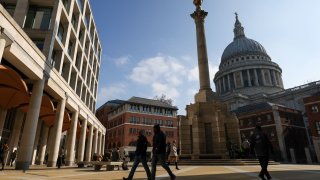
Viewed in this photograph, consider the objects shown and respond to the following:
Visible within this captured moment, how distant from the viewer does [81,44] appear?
33219 millimetres

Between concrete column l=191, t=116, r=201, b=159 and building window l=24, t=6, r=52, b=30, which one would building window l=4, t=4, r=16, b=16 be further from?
concrete column l=191, t=116, r=201, b=159

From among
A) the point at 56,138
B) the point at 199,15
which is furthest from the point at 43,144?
the point at 199,15

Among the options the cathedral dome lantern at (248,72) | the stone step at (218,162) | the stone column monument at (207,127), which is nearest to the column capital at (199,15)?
the stone column monument at (207,127)

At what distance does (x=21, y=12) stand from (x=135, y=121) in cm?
4651

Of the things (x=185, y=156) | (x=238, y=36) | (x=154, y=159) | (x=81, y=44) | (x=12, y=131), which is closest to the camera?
(x=154, y=159)

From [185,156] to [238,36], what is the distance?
342 ft

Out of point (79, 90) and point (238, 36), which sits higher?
point (238, 36)

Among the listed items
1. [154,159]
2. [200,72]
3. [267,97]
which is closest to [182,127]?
[200,72]

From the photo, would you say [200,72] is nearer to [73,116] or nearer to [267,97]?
[73,116]

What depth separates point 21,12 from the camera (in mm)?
20547

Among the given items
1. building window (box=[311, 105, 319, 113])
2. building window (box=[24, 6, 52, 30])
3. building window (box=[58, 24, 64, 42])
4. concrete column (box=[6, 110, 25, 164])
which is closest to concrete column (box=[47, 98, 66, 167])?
concrete column (box=[6, 110, 25, 164])

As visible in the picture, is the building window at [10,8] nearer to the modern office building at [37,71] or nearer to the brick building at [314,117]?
the modern office building at [37,71]

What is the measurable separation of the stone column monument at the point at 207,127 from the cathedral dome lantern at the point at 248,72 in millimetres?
66621

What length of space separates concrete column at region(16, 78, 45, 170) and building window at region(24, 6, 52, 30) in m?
6.83
